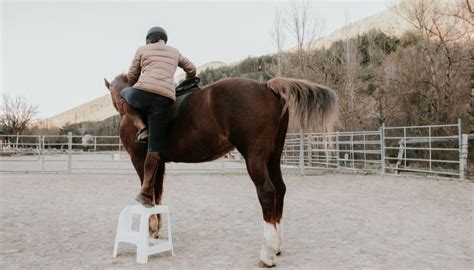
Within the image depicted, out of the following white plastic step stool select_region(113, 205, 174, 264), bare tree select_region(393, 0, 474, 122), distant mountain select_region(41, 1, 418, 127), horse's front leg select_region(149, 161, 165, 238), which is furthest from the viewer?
distant mountain select_region(41, 1, 418, 127)

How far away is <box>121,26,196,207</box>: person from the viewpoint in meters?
2.95

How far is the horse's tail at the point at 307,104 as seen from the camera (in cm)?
289

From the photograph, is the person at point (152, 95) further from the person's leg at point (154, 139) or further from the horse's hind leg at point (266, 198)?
the horse's hind leg at point (266, 198)

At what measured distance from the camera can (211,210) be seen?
541cm

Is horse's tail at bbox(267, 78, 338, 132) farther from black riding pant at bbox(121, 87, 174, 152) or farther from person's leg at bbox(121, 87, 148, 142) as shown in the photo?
person's leg at bbox(121, 87, 148, 142)

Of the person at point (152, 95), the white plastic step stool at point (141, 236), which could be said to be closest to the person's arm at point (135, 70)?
the person at point (152, 95)

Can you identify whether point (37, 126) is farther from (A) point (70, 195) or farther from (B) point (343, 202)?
(B) point (343, 202)

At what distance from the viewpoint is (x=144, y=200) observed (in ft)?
9.85

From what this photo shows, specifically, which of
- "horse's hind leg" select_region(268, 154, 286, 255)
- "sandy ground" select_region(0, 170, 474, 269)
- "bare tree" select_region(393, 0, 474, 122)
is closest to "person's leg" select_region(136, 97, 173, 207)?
"sandy ground" select_region(0, 170, 474, 269)

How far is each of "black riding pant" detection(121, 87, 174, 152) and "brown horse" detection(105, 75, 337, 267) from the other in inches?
4.5

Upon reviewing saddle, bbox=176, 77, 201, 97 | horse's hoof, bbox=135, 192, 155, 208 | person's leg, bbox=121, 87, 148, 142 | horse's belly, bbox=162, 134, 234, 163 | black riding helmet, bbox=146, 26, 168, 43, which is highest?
black riding helmet, bbox=146, 26, 168, 43

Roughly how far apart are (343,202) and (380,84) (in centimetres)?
1361

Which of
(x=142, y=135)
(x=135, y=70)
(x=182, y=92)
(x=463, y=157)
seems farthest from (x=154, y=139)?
(x=463, y=157)

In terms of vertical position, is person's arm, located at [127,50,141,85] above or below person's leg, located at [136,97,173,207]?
above
